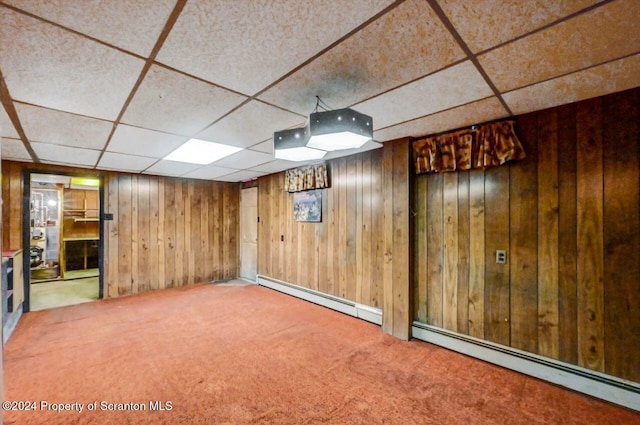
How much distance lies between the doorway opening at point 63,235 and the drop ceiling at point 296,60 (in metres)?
4.66

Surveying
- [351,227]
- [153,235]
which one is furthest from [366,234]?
[153,235]

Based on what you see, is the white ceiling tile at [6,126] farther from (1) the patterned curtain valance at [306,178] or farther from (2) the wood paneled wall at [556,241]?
(2) the wood paneled wall at [556,241]

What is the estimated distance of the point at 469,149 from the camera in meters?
2.88

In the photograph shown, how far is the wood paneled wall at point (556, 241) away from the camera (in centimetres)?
217

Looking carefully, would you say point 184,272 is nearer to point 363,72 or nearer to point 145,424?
point 145,424

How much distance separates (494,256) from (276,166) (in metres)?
3.55

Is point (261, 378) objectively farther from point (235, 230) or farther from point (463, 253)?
point (235, 230)

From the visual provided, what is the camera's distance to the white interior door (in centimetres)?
623

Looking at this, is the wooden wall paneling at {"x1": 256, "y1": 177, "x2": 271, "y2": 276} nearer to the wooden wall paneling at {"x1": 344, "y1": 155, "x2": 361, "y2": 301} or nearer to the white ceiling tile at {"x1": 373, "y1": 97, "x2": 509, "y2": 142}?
the wooden wall paneling at {"x1": 344, "y1": 155, "x2": 361, "y2": 301}

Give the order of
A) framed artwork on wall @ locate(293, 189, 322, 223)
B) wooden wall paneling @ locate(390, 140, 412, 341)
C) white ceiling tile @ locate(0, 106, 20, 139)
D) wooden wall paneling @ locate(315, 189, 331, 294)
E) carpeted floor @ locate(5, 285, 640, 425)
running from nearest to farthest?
1. carpeted floor @ locate(5, 285, 640, 425)
2. white ceiling tile @ locate(0, 106, 20, 139)
3. wooden wall paneling @ locate(390, 140, 412, 341)
4. wooden wall paneling @ locate(315, 189, 331, 294)
5. framed artwork on wall @ locate(293, 189, 322, 223)

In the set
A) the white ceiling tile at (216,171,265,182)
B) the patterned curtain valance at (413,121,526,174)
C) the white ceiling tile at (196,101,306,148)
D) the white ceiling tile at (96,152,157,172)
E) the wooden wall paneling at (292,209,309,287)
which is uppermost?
the white ceiling tile at (196,101,306,148)

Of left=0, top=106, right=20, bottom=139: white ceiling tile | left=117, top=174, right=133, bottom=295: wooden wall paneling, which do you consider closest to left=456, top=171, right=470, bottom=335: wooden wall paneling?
left=0, top=106, right=20, bottom=139: white ceiling tile

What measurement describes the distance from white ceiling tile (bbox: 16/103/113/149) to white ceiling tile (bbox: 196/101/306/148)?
969 mm

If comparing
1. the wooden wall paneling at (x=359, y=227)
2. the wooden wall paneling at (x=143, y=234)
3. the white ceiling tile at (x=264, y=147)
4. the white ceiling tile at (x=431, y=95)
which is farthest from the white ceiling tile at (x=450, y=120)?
the wooden wall paneling at (x=143, y=234)
